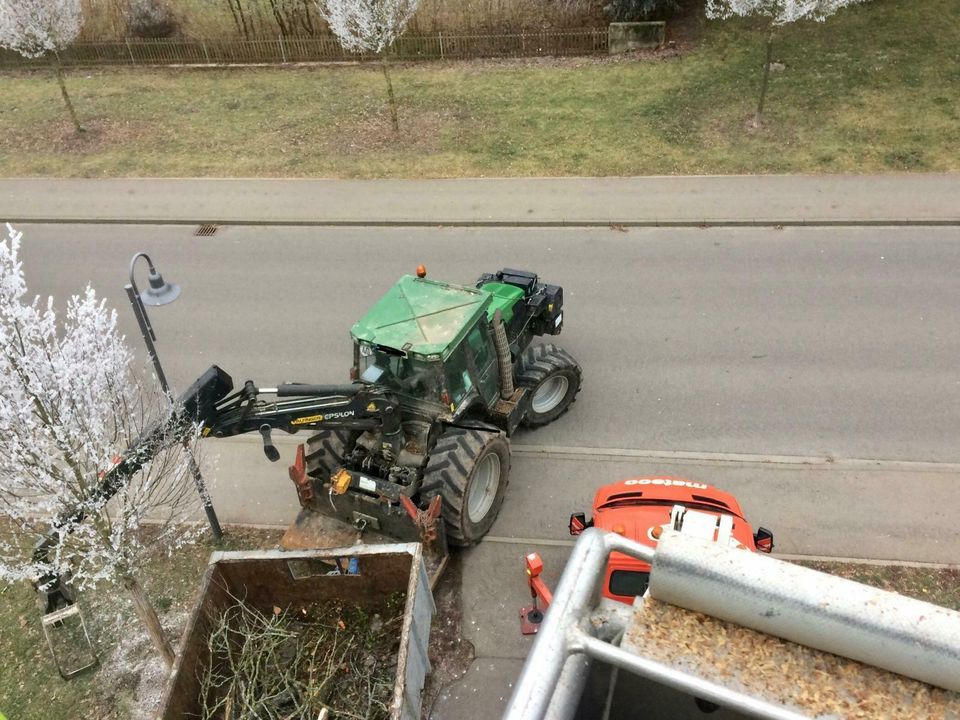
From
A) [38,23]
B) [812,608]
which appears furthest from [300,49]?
[812,608]

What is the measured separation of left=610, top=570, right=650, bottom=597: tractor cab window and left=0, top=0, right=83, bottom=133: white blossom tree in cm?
1781

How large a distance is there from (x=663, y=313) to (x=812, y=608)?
9562mm

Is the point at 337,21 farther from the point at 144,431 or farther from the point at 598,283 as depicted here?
the point at 144,431

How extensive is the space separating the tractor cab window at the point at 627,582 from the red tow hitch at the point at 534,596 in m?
1.03

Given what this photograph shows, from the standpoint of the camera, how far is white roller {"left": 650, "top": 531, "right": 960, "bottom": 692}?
204 centimetres

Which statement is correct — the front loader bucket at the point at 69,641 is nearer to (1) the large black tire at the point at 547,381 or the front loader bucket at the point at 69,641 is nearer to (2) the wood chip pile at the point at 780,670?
(1) the large black tire at the point at 547,381

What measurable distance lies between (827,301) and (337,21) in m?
11.9

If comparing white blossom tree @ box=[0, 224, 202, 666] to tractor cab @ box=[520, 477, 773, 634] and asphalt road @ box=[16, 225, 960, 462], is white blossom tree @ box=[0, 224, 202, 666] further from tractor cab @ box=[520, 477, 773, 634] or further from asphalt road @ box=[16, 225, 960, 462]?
asphalt road @ box=[16, 225, 960, 462]

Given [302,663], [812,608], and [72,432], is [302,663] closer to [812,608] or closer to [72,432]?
[72,432]

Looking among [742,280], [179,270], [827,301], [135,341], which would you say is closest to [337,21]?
[179,270]

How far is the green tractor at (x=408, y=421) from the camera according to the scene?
7.00 metres

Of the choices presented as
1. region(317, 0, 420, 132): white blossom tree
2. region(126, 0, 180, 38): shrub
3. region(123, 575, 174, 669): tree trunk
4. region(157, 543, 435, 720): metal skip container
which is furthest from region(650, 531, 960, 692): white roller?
region(126, 0, 180, 38): shrub

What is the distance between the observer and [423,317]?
763cm

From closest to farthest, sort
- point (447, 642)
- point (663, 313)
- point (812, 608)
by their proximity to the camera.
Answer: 1. point (812, 608)
2. point (447, 642)
3. point (663, 313)
